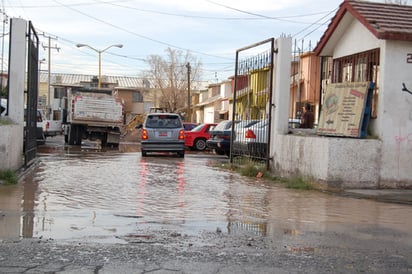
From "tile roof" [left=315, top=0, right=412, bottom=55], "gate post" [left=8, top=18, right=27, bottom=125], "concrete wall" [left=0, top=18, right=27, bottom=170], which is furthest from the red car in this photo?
"gate post" [left=8, top=18, right=27, bottom=125]

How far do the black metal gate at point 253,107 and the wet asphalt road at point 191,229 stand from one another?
10.4ft

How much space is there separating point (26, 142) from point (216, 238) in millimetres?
9353

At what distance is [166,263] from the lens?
579cm

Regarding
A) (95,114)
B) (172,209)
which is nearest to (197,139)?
(95,114)

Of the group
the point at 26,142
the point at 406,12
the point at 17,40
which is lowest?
the point at 26,142

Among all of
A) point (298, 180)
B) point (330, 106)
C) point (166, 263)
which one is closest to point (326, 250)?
point (166, 263)

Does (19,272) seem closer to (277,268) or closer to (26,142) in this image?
(277,268)

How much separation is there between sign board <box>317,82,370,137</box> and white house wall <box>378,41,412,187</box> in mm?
456

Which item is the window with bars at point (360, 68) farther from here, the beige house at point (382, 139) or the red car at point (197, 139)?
the red car at point (197, 139)

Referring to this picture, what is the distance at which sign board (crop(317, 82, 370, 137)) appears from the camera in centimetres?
1242

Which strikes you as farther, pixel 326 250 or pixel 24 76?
pixel 24 76

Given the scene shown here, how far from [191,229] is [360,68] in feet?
27.3

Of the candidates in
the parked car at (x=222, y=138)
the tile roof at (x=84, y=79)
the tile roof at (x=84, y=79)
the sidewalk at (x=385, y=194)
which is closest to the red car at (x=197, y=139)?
the parked car at (x=222, y=138)

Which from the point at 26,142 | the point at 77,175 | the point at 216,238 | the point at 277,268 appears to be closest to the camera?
the point at 277,268
